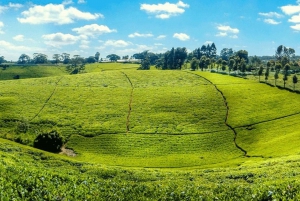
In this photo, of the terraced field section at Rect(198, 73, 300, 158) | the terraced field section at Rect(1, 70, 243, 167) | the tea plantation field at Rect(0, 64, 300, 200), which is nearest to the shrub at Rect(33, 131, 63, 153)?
the tea plantation field at Rect(0, 64, 300, 200)

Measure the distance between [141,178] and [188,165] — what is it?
3533 centimetres

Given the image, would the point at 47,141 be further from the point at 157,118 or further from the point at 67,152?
the point at 157,118

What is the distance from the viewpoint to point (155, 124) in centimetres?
9675

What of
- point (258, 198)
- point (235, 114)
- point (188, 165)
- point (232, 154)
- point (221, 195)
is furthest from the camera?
point (235, 114)

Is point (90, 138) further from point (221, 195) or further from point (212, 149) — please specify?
point (221, 195)

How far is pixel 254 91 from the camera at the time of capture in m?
130

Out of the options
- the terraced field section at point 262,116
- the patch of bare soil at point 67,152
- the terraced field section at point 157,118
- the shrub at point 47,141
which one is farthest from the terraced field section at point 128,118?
the shrub at point 47,141

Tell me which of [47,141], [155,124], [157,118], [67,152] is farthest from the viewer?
[157,118]

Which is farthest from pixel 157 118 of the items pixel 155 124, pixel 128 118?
pixel 128 118

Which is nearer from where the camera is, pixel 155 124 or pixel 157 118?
pixel 155 124

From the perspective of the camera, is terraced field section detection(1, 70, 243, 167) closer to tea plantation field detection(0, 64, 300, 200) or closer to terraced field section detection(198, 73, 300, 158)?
tea plantation field detection(0, 64, 300, 200)

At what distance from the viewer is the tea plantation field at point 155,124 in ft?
176

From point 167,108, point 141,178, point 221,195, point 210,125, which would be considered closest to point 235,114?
point 210,125

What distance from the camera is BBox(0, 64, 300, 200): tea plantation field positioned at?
176ft
